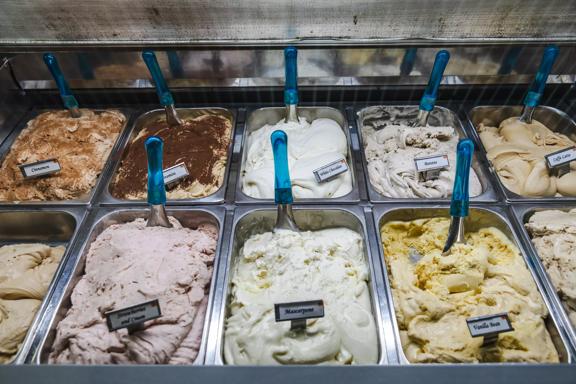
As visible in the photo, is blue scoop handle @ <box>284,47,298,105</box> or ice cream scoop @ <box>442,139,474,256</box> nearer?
ice cream scoop @ <box>442,139,474,256</box>

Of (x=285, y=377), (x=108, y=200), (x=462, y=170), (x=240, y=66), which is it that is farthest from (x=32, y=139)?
(x=462, y=170)

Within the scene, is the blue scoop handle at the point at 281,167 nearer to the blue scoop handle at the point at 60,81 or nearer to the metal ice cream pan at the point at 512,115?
the metal ice cream pan at the point at 512,115

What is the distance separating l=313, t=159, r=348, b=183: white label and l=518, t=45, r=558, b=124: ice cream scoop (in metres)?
1.09

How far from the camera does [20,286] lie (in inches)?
62.2

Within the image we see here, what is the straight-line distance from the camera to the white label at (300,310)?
1.29m

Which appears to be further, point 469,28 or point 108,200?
point 108,200

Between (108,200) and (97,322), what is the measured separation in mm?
668

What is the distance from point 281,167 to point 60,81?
1.35 m

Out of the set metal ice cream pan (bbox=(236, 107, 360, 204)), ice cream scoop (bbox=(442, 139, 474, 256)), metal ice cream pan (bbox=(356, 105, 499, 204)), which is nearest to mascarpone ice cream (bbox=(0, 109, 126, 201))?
metal ice cream pan (bbox=(236, 107, 360, 204))

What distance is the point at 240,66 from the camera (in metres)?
2.24

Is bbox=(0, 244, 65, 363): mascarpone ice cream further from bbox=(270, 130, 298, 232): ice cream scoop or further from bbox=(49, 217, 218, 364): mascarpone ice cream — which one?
bbox=(270, 130, 298, 232): ice cream scoop

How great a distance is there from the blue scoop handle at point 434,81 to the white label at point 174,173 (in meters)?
1.29

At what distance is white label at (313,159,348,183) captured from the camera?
1931mm

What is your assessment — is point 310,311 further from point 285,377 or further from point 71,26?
point 71,26
